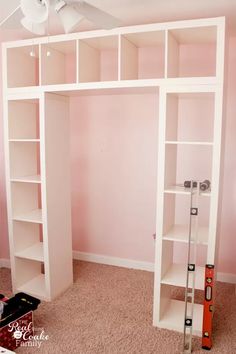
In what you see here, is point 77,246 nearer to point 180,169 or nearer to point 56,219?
point 56,219

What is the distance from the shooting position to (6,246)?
379cm

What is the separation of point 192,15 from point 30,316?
2665mm

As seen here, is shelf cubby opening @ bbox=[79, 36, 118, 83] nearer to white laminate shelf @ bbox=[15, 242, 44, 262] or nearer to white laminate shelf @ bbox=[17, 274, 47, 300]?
white laminate shelf @ bbox=[15, 242, 44, 262]

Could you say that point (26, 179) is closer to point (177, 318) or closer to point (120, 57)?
point (120, 57)

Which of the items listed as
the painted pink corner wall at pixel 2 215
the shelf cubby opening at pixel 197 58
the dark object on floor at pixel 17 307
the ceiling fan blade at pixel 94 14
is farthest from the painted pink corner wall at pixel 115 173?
the ceiling fan blade at pixel 94 14

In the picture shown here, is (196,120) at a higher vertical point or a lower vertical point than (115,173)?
higher

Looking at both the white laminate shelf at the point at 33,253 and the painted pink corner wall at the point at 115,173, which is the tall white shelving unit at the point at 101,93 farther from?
the painted pink corner wall at the point at 115,173

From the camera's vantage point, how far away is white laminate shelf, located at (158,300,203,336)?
8.23ft

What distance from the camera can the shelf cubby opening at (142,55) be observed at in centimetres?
254

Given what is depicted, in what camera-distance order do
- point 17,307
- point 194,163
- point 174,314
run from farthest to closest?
point 194,163 → point 174,314 → point 17,307

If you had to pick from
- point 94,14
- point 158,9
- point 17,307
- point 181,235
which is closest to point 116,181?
point 181,235

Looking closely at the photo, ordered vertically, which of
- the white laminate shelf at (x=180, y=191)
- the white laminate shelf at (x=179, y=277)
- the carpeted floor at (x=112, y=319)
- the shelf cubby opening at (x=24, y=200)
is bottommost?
the carpeted floor at (x=112, y=319)

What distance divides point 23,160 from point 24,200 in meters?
0.38

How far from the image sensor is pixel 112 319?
2.67m
